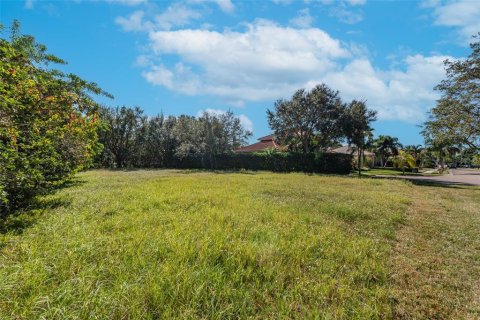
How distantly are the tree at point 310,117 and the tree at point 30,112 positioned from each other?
76.3 ft

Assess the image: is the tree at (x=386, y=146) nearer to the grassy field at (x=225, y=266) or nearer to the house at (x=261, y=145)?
the house at (x=261, y=145)

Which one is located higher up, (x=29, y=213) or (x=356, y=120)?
(x=356, y=120)

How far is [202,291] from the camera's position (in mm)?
2768

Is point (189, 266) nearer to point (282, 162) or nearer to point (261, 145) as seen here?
point (282, 162)

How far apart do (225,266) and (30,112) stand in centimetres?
395

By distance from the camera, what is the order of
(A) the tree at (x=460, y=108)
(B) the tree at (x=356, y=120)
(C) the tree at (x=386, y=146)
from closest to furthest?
(A) the tree at (x=460, y=108), (B) the tree at (x=356, y=120), (C) the tree at (x=386, y=146)

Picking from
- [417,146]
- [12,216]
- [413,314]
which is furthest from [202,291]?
[417,146]

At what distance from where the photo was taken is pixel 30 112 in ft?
14.5

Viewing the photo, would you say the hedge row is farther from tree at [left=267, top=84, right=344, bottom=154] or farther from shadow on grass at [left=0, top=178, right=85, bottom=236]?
Answer: shadow on grass at [left=0, top=178, right=85, bottom=236]

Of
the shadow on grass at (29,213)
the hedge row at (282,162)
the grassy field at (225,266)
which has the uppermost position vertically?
the hedge row at (282,162)

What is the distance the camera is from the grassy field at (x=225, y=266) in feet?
8.39

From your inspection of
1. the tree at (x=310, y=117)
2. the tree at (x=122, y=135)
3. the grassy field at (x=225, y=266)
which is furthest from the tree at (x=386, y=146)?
the grassy field at (x=225, y=266)

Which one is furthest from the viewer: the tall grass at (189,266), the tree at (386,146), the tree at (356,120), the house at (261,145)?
the tree at (386,146)

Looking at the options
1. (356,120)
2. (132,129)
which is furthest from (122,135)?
(356,120)
